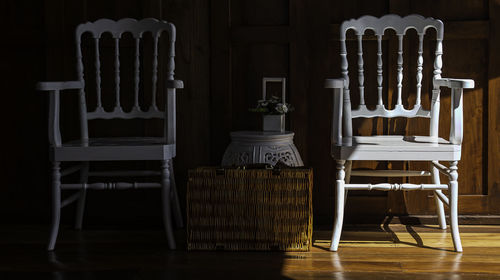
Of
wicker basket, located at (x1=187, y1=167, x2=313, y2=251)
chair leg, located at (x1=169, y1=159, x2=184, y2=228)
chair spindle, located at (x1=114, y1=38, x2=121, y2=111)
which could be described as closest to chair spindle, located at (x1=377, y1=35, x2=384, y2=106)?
wicker basket, located at (x1=187, y1=167, x2=313, y2=251)

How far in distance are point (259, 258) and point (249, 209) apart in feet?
0.72

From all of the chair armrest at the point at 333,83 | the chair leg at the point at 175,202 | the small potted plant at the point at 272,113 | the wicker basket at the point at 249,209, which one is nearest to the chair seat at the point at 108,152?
the wicker basket at the point at 249,209

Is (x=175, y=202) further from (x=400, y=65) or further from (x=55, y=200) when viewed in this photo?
(x=400, y=65)

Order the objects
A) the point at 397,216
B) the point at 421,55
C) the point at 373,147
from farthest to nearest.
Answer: the point at 397,216
the point at 421,55
the point at 373,147

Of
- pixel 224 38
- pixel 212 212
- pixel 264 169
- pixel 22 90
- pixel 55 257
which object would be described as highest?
pixel 224 38

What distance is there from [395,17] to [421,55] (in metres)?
0.22

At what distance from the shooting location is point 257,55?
11.4ft

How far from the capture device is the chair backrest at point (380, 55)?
3.08 metres

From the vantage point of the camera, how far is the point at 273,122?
3250mm

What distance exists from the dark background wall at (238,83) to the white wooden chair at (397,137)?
0.24 m

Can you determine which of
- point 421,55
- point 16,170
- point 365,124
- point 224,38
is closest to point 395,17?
point 421,55

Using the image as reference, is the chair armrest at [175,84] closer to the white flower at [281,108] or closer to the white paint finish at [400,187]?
the white flower at [281,108]

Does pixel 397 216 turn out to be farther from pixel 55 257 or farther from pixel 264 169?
pixel 55 257

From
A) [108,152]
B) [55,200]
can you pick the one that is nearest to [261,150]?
[108,152]
